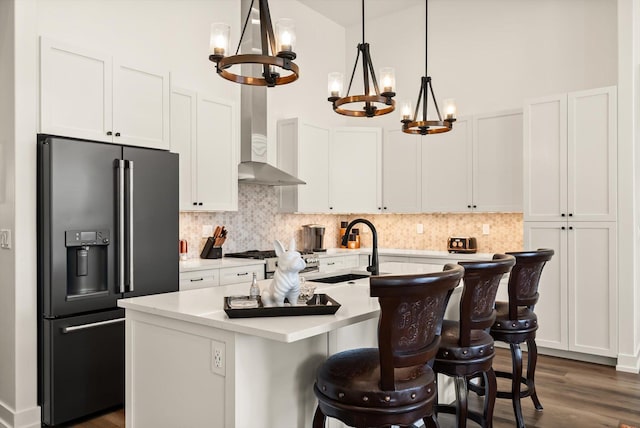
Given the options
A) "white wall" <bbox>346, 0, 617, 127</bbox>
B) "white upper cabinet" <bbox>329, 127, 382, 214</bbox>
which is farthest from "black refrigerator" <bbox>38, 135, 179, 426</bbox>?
"white wall" <bbox>346, 0, 617, 127</bbox>

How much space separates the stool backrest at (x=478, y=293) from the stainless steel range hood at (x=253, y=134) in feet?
9.69

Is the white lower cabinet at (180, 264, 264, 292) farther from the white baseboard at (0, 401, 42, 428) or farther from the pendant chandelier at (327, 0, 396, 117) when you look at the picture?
the pendant chandelier at (327, 0, 396, 117)

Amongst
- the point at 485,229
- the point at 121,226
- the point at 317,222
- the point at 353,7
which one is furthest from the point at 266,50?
the point at 353,7

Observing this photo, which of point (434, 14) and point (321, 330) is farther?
point (434, 14)

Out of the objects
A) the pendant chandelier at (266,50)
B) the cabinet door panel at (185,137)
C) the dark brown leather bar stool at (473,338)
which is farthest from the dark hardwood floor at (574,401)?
the pendant chandelier at (266,50)

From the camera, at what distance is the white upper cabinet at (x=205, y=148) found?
4160 mm

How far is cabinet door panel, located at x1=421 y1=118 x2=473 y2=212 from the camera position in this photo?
5.27 meters

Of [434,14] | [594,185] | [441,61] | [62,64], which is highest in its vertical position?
[434,14]

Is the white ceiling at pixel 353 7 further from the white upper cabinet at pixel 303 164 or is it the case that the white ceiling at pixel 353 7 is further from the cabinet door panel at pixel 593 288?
the cabinet door panel at pixel 593 288

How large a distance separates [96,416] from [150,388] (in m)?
1.29

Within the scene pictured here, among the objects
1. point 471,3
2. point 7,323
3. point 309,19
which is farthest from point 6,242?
point 471,3

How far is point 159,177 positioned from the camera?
137 inches

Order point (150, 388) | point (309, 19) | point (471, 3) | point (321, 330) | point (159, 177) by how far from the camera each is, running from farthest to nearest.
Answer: point (309, 19)
point (471, 3)
point (159, 177)
point (150, 388)
point (321, 330)

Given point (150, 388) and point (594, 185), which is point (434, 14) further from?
point (150, 388)
